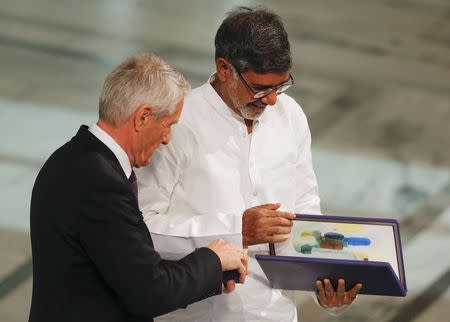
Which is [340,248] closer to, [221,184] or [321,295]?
[321,295]

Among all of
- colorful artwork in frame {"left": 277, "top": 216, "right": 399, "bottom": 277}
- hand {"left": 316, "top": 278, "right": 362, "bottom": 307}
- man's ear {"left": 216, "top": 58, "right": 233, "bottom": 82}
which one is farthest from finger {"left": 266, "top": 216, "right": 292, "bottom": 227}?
man's ear {"left": 216, "top": 58, "right": 233, "bottom": 82}

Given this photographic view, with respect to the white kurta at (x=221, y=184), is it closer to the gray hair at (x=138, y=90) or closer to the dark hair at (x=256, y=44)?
the dark hair at (x=256, y=44)

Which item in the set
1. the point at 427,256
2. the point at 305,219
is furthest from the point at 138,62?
the point at 427,256

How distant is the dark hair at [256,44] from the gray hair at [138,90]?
1.47 feet

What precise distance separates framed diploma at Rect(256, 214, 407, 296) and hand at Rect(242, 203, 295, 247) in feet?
0.18

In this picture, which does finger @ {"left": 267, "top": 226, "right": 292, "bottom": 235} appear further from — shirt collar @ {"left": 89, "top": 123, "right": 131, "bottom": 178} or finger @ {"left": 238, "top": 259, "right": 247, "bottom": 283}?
shirt collar @ {"left": 89, "top": 123, "right": 131, "bottom": 178}

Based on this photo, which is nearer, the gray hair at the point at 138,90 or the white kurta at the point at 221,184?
the gray hair at the point at 138,90

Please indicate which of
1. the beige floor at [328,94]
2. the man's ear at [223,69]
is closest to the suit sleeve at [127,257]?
the man's ear at [223,69]

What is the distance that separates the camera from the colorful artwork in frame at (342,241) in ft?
9.96

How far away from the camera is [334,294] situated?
122 inches

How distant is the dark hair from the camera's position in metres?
2.98

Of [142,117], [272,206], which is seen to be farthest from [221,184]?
[142,117]

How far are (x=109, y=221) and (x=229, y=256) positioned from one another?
40 centimetres

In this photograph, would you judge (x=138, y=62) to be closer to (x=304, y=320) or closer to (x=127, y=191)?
(x=127, y=191)
